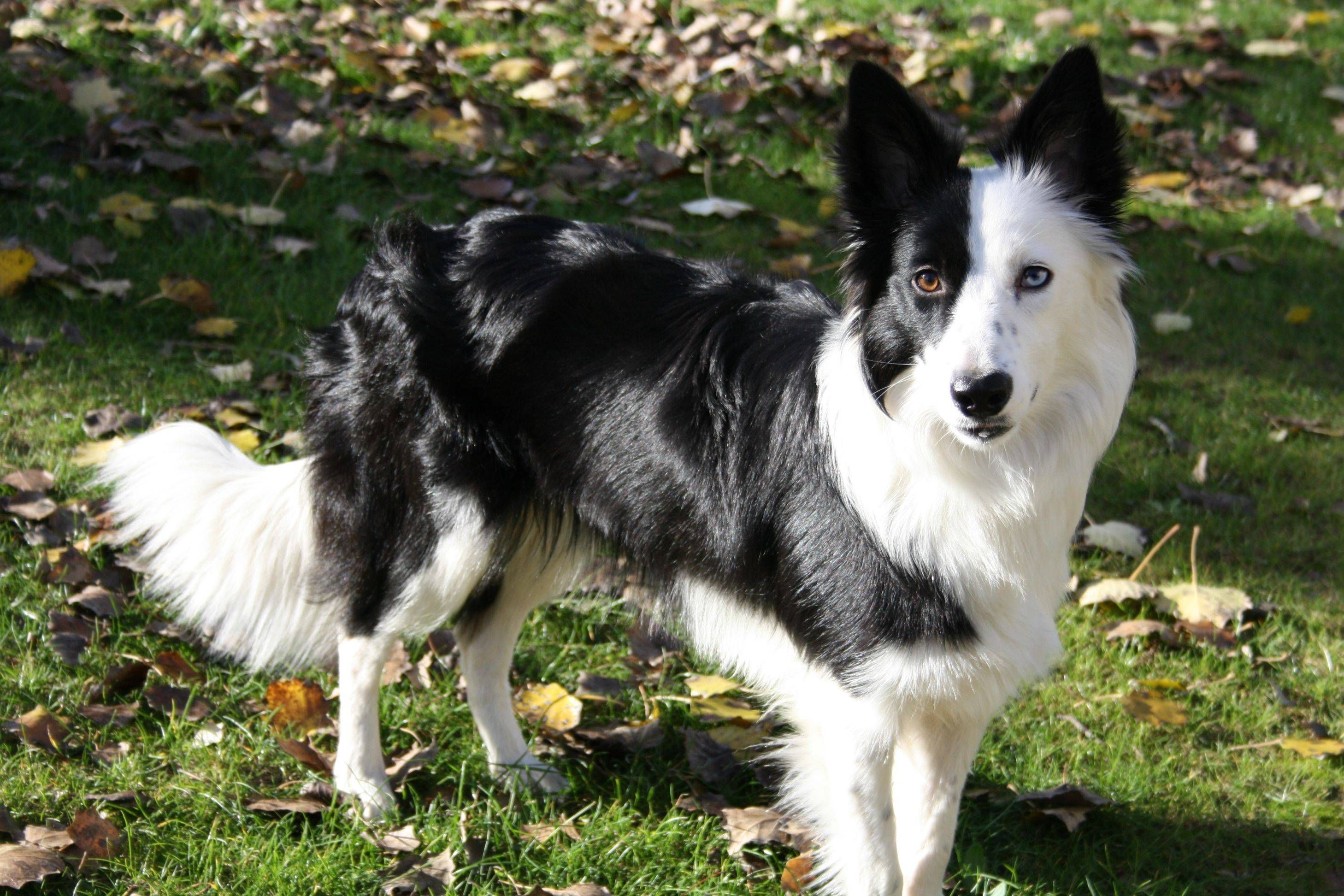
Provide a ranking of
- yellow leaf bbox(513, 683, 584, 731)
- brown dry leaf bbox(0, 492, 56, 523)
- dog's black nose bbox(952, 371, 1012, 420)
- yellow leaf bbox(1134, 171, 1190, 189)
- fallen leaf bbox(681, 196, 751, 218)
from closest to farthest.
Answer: dog's black nose bbox(952, 371, 1012, 420) → yellow leaf bbox(513, 683, 584, 731) → brown dry leaf bbox(0, 492, 56, 523) → fallen leaf bbox(681, 196, 751, 218) → yellow leaf bbox(1134, 171, 1190, 189)

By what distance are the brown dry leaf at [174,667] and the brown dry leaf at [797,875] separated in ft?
5.23

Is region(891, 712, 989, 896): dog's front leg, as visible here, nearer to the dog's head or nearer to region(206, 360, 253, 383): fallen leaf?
the dog's head

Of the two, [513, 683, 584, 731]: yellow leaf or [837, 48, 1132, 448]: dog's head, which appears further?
[513, 683, 584, 731]: yellow leaf

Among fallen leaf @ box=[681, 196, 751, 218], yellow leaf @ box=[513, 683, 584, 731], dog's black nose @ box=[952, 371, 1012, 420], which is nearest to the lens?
dog's black nose @ box=[952, 371, 1012, 420]

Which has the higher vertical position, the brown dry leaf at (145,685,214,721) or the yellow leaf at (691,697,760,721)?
the brown dry leaf at (145,685,214,721)

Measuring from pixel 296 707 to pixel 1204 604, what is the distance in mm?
2621

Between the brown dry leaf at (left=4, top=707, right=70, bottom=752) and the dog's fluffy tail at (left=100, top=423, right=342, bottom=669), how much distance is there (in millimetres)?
428

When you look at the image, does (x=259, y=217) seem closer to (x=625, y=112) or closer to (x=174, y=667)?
(x=625, y=112)

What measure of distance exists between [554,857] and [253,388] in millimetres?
2185

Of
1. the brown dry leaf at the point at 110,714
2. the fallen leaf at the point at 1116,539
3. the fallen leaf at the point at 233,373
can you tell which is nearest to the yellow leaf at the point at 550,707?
the brown dry leaf at the point at 110,714

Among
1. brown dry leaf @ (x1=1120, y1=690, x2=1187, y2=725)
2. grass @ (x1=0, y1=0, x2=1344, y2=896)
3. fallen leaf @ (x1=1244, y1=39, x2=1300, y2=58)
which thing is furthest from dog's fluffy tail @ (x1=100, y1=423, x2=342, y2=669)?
fallen leaf @ (x1=1244, y1=39, x2=1300, y2=58)

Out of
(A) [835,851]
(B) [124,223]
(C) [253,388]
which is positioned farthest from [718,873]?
(B) [124,223]

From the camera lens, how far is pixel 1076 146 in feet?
7.82

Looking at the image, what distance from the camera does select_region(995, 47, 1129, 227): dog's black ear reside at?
2.35 meters
